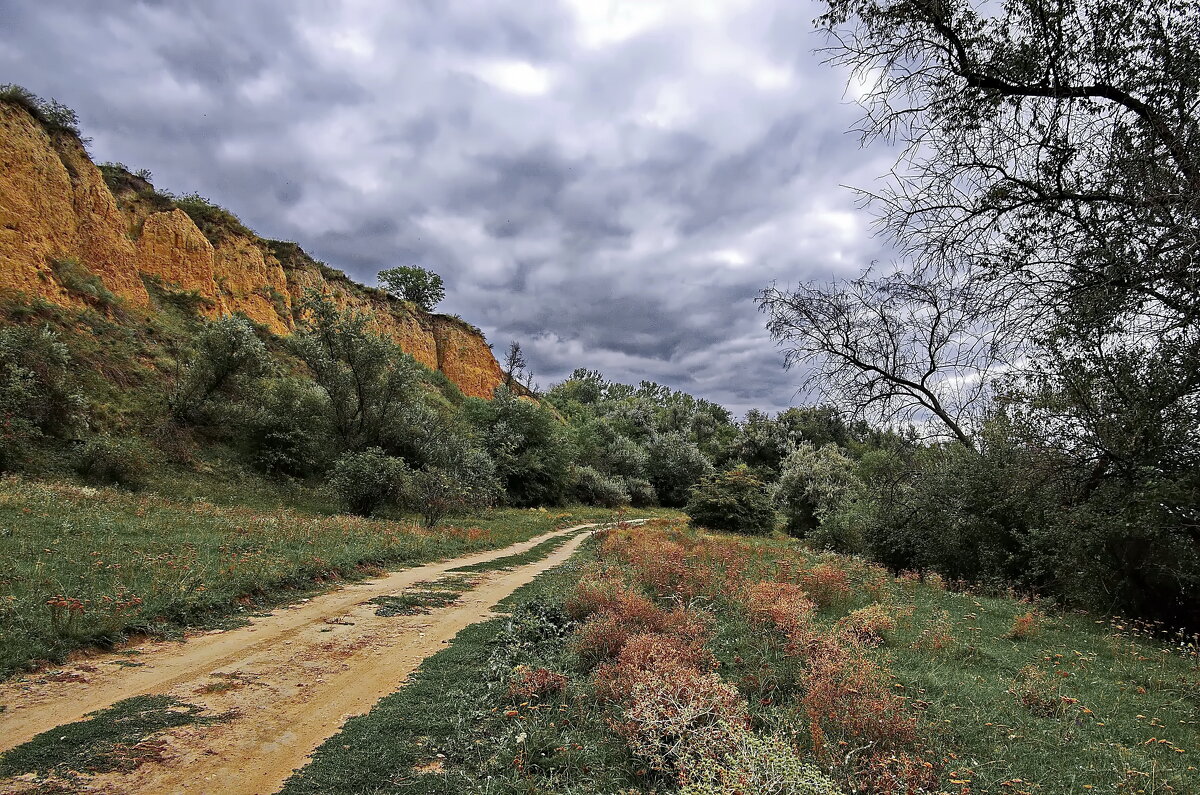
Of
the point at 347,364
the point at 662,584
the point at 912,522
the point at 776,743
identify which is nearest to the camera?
the point at 776,743

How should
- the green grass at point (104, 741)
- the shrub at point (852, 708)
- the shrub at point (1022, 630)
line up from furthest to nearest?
1. the shrub at point (1022, 630)
2. the shrub at point (852, 708)
3. the green grass at point (104, 741)

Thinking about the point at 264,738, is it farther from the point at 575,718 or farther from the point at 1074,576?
the point at 1074,576

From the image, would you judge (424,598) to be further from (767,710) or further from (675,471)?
(675,471)

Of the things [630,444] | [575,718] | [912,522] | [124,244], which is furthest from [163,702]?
[630,444]

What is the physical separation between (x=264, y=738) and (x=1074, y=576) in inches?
578

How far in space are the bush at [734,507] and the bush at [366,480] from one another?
15.8 metres

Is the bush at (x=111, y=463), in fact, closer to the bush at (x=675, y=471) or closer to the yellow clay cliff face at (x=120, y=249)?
the yellow clay cliff face at (x=120, y=249)

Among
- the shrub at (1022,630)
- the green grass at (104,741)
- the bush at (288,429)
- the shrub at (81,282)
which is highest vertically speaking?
the shrub at (81,282)

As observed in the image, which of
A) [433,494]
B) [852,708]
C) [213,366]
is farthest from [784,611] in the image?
[213,366]

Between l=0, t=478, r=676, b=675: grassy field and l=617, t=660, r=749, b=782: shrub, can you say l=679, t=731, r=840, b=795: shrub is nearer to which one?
l=617, t=660, r=749, b=782: shrub

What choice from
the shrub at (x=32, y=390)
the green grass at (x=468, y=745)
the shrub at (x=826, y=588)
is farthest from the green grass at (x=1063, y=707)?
the shrub at (x=32, y=390)

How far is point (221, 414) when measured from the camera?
2223 cm

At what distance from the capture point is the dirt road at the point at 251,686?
157 inches

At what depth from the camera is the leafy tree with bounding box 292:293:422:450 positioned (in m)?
23.6
